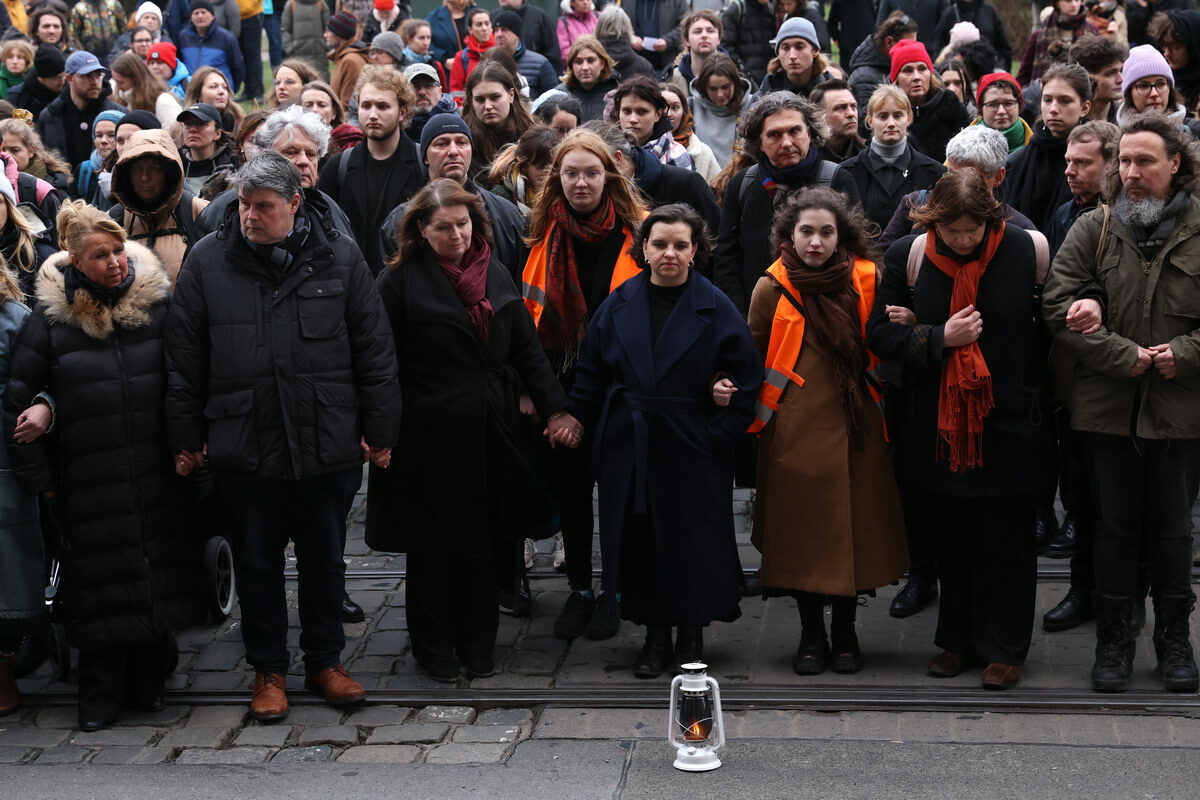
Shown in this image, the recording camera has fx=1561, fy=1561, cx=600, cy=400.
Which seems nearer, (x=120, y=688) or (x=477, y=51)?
(x=120, y=688)

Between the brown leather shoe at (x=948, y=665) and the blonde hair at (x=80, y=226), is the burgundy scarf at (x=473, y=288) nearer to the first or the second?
the blonde hair at (x=80, y=226)

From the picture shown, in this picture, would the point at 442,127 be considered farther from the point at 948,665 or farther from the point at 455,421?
the point at 948,665

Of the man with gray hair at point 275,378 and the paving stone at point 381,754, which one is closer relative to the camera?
the paving stone at point 381,754

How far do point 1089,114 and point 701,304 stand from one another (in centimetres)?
334

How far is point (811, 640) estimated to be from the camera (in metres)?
6.57

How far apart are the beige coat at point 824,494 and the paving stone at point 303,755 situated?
1959mm

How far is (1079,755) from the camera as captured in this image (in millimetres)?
5609

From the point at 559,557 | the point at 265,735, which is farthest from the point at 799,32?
the point at 265,735

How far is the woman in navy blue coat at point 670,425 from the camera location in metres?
6.36

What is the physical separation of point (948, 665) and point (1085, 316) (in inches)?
61.2

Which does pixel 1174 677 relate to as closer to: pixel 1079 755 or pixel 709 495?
pixel 1079 755

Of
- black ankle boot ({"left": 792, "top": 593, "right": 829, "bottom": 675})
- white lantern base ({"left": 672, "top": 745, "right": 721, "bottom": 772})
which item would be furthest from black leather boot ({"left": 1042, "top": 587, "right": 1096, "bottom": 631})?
white lantern base ({"left": 672, "top": 745, "right": 721, "bottom": 772})

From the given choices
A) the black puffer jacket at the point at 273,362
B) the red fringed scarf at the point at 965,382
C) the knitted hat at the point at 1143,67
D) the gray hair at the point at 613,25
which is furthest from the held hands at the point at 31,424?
the gray hair at the point at 613,25

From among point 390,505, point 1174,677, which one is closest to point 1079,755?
point 1174,677
